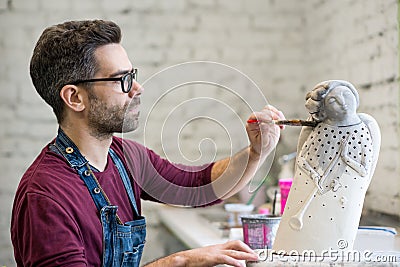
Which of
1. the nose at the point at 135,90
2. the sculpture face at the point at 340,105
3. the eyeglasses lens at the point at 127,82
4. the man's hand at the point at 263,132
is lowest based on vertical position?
the man's hand at the point at 263,132

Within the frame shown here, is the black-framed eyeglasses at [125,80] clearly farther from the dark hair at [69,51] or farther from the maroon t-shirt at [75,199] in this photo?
the maroon t-shirt at [75,199]

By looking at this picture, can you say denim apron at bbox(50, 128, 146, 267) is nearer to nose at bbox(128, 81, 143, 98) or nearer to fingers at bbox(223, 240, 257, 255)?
nose at bbox(128, 81, 143, 98)

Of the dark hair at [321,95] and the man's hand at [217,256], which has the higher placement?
the dark hair at [321,95]

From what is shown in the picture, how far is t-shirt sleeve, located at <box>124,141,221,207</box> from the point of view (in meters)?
2.14

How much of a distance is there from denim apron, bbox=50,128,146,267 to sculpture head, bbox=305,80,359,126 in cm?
67

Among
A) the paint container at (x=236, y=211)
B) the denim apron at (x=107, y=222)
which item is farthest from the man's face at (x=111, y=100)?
the paint container at (x=236, y=211)

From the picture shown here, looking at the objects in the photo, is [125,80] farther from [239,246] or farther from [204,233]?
[204,233]

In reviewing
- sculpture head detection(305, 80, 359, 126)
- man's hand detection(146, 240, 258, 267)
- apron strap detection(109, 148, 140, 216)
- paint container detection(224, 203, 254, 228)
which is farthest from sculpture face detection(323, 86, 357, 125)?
paint container detection(224, 203, 254, 228)

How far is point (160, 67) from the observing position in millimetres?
3980

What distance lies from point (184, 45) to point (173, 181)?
1.95m

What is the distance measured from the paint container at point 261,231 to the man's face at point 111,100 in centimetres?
49

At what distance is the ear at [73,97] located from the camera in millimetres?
1977

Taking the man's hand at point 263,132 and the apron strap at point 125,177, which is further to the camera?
the apron strap at point 125,177

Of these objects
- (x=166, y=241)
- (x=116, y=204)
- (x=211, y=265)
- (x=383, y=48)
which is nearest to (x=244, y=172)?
(x=116, y=204)
